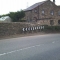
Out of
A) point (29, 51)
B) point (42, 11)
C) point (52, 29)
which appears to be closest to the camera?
point (29, 51)

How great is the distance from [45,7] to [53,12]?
459cm

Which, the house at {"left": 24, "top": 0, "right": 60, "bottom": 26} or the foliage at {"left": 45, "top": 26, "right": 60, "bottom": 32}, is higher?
the house at {"left": 24, "top": 0, "right": 60, "bottom": 26}

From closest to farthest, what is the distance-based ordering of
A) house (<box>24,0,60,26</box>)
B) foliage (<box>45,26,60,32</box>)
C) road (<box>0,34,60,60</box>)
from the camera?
1. road (<box>0,34,60,60</box>)
2. foliage (<box>45,26,60,32</box>)
3. house (<box>24,0,60,26</box>)

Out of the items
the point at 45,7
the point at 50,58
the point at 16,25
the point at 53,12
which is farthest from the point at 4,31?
the point at 53,12

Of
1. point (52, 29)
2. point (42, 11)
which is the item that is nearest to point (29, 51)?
point (52, 29)

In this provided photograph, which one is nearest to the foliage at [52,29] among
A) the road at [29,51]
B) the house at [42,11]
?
the house at [42,11]

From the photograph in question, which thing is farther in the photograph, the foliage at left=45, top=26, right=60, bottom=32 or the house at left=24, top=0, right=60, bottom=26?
the house at left=24, top=0, right=60, bottom=26

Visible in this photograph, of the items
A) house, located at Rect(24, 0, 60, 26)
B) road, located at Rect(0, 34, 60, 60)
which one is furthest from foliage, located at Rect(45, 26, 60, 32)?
road, located at Rect(0, 34, 60, 60)

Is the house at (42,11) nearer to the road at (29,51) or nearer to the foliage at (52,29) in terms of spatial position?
the foliage at (52,29)

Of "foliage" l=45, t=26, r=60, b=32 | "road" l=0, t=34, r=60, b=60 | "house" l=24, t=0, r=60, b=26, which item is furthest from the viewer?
"house" l=24, t=0, r=60, b=26

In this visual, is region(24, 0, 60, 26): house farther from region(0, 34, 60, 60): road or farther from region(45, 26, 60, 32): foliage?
region(0, 34, 60, 60): road

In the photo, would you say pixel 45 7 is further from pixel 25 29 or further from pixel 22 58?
pixel 22 58

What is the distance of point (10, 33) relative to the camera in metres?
24.4

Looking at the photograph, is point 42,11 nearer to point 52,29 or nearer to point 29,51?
point 52,29
